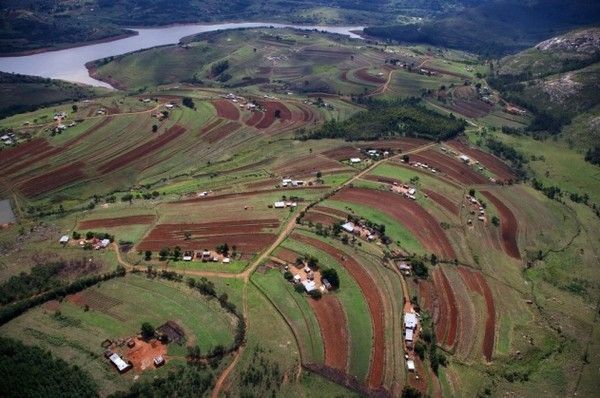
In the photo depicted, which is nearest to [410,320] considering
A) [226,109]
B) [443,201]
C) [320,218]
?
[320,218]

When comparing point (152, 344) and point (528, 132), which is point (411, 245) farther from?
point (528, 132)

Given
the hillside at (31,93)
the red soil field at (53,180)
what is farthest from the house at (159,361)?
the hillside at (31,93)

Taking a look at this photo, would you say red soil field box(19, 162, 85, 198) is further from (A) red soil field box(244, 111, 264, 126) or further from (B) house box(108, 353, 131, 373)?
(B) house box(108, 353, 131, 373)

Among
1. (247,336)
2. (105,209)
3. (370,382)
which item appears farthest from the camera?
(105,209)

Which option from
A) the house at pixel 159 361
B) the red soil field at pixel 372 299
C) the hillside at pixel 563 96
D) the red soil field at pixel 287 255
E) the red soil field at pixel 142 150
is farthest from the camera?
the hillside at pixel 563 96

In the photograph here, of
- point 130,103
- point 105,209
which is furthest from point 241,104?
point 105,209

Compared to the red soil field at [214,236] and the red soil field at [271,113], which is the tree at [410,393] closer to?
the red soil field at [214,236]

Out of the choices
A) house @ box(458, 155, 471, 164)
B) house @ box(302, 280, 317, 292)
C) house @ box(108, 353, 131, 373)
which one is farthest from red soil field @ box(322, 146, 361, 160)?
house @ box(108, 353, 131, 373)
